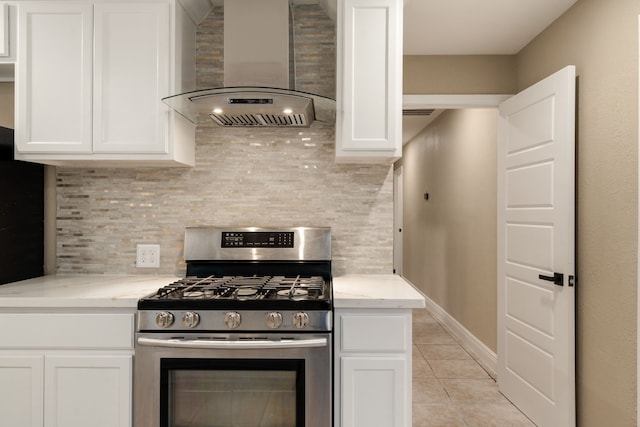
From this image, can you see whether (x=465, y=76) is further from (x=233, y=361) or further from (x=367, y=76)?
(x=233, y=361)

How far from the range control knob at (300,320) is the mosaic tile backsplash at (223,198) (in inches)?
28.1

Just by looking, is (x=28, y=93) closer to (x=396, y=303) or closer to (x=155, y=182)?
(x=155, y=182)

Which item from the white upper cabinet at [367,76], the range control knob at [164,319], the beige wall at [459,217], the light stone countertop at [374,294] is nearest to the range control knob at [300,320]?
the light stone countertop at [374,294]

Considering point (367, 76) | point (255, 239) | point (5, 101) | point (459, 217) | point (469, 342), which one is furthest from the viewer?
point (459, 217)

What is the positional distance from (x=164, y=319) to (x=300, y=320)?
0.54 meters

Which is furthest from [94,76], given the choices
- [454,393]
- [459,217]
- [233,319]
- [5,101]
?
[459,217]

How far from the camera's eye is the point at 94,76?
2.04 metres

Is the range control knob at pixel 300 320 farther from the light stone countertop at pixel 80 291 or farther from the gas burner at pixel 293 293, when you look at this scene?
the light stone countertop at pixel 80 291

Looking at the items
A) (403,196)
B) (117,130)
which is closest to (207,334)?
(117,130)

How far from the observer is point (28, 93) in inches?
80.1

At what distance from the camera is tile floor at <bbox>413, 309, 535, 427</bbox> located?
273 centimetres

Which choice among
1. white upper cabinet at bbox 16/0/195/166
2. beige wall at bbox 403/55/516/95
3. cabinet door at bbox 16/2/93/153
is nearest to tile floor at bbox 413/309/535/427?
beige wall at bbox 403/55/516/95

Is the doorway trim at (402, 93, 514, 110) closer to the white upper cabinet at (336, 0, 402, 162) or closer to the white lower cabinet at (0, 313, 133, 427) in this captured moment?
the white upper cabinet at (336, 0, 402, 162)

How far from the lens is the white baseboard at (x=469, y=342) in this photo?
360cm
